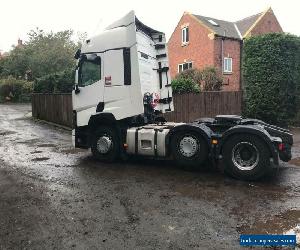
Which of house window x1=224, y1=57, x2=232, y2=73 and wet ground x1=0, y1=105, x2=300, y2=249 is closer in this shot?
wet ground x1=0, y1=105, x2=300, y2=249

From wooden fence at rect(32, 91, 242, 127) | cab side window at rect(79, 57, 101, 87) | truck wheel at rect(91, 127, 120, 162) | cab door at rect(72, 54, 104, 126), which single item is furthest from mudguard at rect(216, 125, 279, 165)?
wooden fence at rect(32, 91, 242, 127)

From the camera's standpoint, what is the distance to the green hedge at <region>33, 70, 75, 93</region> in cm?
2245

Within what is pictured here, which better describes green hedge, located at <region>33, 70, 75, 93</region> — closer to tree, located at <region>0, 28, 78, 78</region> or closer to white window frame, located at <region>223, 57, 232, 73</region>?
tree, located at <region>0, 28, 78, 78</region>

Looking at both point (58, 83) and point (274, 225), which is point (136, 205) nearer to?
point (274, 225)

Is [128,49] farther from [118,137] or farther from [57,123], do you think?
[57,123]

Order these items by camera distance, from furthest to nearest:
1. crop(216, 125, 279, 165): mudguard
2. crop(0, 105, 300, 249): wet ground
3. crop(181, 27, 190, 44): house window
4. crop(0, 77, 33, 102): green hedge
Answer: crop(0, 77, 33, 102): green hedge < crop(181, 27, 190, 44): house window < crop(216, 125, 279, 165): mudguard < crop(0, 105, 300, 249): wet ground

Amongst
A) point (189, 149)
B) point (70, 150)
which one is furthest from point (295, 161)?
point (70, 150)

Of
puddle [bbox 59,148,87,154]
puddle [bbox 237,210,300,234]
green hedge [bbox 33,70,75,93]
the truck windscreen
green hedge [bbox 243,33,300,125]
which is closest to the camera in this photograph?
puddle [bbox 237,210,300,234]

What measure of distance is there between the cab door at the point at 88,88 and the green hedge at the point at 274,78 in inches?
339

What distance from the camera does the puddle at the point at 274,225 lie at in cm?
486

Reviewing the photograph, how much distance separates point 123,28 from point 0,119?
1495cm

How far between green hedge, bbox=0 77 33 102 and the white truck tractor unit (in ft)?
84.3

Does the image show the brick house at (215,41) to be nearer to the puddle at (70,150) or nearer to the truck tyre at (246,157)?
the puddle at (70,150)

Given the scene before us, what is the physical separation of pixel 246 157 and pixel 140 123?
3.17 metres
